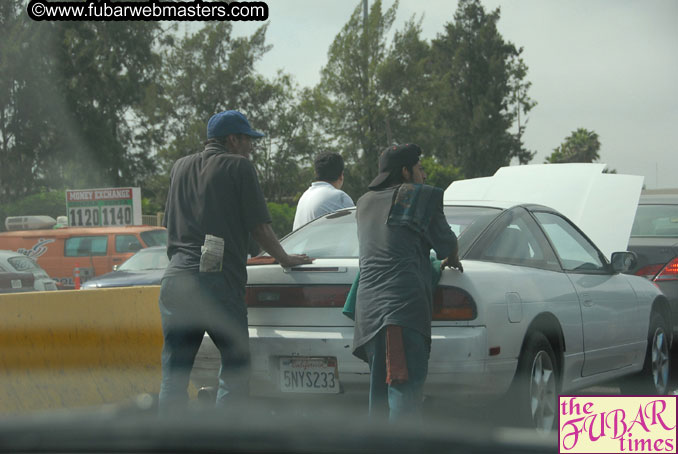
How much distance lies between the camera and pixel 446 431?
867 mm

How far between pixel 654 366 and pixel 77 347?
4.10 m

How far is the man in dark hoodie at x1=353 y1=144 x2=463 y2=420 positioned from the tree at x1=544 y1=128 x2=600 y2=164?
79499 mm

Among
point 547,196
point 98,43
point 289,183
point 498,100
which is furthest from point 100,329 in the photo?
point 498,100

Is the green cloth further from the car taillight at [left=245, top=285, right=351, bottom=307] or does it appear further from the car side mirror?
the car side mirror

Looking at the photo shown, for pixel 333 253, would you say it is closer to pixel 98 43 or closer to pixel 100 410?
pixel 100 410

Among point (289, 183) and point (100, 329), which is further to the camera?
point (289, 183)

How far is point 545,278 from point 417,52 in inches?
1954

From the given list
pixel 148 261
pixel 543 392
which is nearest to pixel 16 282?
pixel 148 261

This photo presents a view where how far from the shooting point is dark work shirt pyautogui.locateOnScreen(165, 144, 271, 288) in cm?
432

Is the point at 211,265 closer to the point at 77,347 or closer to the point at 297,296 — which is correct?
the point at 297,296

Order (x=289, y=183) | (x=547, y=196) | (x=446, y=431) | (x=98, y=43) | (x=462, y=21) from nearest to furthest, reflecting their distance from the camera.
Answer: (x=446, y=431) < (x=547, y=196) < (x=98, y=43) < (x=289, y=183) < (x=462, y=21)

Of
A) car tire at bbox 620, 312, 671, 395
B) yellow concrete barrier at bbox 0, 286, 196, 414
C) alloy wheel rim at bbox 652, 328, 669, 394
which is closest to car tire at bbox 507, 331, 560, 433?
car tire at bbox 620, 312, 671, 395

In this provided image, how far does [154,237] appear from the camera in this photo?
2114 cm

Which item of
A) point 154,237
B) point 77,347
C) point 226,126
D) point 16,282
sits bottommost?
point 16,282
